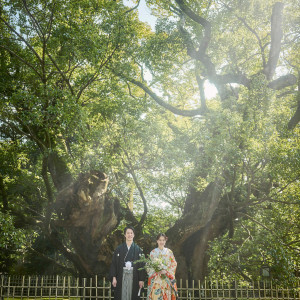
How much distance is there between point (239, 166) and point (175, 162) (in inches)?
102

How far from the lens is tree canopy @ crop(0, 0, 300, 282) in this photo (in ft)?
22.1

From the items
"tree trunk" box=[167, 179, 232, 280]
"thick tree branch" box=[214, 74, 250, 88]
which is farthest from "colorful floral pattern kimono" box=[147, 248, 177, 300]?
"thick tree branch" box=[214, 74, 250, 88]

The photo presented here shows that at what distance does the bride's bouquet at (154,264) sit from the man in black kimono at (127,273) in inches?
6.5

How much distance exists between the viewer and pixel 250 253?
7672 millimetres

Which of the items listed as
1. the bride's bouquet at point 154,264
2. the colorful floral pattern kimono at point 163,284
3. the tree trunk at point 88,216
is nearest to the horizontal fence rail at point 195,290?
the tree trunk at point 88,216

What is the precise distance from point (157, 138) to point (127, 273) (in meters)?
5.19

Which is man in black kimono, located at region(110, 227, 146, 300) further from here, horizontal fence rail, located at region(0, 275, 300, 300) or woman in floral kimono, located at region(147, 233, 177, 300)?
horizontal fence rail, located at region(0, 275, 300, 300)

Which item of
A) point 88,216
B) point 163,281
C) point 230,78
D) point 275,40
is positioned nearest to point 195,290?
point 88,216

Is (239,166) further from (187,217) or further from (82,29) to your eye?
(82,29)

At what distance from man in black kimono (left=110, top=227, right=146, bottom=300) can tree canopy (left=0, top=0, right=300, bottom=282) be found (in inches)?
114

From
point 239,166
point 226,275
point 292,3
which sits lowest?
point 226,275

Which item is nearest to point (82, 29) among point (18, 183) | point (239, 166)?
point (239, 166)

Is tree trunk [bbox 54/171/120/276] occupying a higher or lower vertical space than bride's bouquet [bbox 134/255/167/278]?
higher

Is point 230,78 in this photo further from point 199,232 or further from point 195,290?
point 195,290
